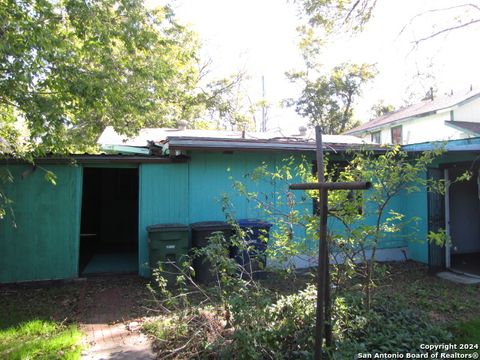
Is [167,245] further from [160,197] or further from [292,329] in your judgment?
[292,329]

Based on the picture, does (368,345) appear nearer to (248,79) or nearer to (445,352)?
(445,352)

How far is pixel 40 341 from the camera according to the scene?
4535 mm

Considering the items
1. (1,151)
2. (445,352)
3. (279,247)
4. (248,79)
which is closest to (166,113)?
(248,79)

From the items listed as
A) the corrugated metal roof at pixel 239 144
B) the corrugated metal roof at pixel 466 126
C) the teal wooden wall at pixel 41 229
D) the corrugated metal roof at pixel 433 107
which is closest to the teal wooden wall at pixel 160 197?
the corrugated metal roof at pixel 239 144

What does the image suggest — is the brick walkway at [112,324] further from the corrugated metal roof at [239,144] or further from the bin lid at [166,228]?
the corrugated metal roof at [239,144]

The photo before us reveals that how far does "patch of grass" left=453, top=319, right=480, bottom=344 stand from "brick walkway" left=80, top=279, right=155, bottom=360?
12.1ft

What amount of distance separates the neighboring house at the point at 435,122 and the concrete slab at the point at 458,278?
9.51 meters

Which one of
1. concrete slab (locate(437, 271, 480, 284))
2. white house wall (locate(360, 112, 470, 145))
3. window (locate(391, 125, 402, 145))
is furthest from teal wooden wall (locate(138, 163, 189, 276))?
window (locate(391, 125, 402, 145))

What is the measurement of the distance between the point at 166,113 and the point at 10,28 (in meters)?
12.5

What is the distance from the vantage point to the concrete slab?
7.56 meters

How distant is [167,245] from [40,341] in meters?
2.75

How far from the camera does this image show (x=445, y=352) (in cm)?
397

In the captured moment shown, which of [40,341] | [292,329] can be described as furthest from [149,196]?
[292,329]

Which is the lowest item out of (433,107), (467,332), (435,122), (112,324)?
(112,324)
